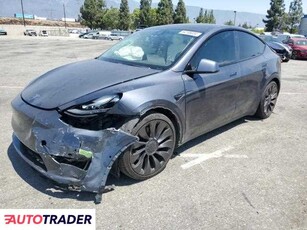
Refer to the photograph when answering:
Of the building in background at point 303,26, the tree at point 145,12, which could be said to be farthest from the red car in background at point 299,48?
the tree at point 145,12

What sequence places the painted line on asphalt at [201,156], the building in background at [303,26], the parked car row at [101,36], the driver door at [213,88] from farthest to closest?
the building in background at [303,26]
the parked car row at [101,36]
the painted line on asphalt at [201,156]
the driver door at [213,88]

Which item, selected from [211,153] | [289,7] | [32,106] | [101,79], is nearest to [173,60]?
[101,79]

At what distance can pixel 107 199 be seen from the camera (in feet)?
9.73

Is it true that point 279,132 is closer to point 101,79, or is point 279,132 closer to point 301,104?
point 301,104

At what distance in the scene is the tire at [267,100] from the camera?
5.23 m

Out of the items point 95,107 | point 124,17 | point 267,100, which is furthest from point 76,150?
point 124,17

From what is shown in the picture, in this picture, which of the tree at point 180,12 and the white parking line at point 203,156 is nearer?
the white parking line at point 203,156

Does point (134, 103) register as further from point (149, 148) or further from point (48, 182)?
point (48, 182)

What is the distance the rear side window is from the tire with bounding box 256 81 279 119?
656 millimetres

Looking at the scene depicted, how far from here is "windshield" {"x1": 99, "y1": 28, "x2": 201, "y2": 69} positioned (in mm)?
3707

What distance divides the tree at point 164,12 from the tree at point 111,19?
1453 cm

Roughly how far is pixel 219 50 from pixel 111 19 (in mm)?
78620

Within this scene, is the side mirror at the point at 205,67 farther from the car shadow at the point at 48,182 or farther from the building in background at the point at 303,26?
the building in background at the point at 303,26

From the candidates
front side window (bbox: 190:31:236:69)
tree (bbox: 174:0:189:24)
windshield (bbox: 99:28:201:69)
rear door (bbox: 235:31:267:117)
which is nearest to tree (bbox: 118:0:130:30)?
tree (bbox: 174:0:189:24)
